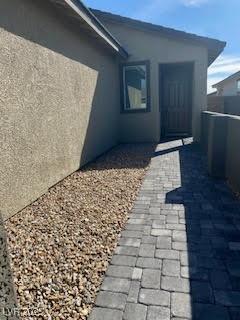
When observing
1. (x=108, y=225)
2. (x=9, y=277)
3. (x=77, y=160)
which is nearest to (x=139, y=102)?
(x=77, y=160)

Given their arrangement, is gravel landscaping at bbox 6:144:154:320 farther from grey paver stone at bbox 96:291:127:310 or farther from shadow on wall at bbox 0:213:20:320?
shadow on wall at bbox 0:213:20:320

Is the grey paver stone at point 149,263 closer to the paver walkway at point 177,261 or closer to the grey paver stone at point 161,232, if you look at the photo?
the paver walkway at point 177,261

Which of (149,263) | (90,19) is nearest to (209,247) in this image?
(149,263)

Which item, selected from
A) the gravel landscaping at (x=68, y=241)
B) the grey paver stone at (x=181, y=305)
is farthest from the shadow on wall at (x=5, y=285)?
the grey paver stone at (x=181, y=305)

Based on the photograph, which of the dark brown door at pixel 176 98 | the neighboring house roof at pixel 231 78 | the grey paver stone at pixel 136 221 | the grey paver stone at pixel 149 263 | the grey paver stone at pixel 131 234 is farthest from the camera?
the neighboring house roof at pixel 231 78

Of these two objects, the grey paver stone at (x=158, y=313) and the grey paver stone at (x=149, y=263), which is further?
the grey paver stone at (x=149, y=263)

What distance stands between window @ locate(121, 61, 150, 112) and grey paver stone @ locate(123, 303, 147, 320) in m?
9.13

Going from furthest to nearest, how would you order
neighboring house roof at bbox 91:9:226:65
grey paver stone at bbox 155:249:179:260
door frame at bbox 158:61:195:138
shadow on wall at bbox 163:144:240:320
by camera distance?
door frame at bbox 158:61:195:138, neighboring house roof at bbox 91:9:226:65, grey paver stone at bbox 155:249:179:260, shadow on wall at bbox 163:144:240:320

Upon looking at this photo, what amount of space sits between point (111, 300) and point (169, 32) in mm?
9696

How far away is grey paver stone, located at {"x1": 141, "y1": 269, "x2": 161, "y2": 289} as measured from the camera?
2.50 meters

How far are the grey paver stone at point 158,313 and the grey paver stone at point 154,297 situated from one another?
0.15 ft

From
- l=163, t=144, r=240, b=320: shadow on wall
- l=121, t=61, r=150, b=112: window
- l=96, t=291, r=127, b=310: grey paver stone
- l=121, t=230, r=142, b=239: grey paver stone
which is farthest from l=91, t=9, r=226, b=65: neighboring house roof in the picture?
l=96, t=291, r=127, b=310: grey paver stone

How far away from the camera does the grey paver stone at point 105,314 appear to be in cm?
215

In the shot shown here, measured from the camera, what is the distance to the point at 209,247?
3096 millimetres
